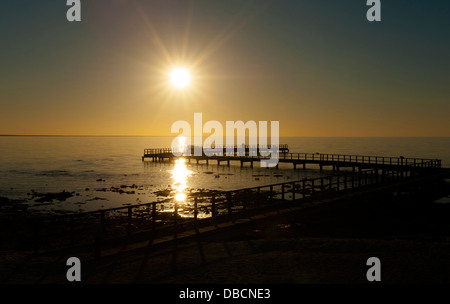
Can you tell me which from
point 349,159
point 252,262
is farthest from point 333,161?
point 252,262

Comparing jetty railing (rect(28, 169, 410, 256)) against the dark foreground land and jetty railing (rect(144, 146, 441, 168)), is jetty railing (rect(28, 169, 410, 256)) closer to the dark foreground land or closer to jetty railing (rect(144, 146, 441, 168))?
the dark foreground land

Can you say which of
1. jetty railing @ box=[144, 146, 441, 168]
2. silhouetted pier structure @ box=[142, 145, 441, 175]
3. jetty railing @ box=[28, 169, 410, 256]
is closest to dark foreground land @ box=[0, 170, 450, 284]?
jetty railing @ box=[28, 169, 410, 256]

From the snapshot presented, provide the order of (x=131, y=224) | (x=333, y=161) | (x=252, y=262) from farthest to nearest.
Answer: (x=333, y=161) → (x=131, y=224) → (x=252, y=262)

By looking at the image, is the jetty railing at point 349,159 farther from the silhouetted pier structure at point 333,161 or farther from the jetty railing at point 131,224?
the jetty railing at point 131,224

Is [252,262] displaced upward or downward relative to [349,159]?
downward

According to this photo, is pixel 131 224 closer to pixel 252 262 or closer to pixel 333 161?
pixel 252 262

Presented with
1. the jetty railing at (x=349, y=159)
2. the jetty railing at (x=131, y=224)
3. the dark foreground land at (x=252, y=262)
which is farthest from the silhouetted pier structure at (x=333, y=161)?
the dark foreground land at (x=252, y=262)

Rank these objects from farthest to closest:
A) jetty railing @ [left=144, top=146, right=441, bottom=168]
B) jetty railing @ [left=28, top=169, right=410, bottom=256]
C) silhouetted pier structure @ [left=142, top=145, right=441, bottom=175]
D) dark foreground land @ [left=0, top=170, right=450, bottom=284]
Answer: jetty railing @ [left=144, top=146, right=441, bottom=168], silhouetted pier structure @ [left=142, top=145, right=441, bottom=175], jetty railing @ [left=28, top=169, right=410, bottom=256], dark foreground land @ [left=0, top=170, right=450, bottom=284]

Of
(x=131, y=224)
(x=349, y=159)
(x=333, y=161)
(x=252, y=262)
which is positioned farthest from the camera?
(x=349, y=159)

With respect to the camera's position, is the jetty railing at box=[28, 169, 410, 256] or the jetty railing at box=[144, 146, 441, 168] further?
the jetty railing at box=[144, 146, 441, 168]

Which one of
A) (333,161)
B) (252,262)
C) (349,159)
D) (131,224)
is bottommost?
(131,224)

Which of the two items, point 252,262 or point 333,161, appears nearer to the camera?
point 252,262
